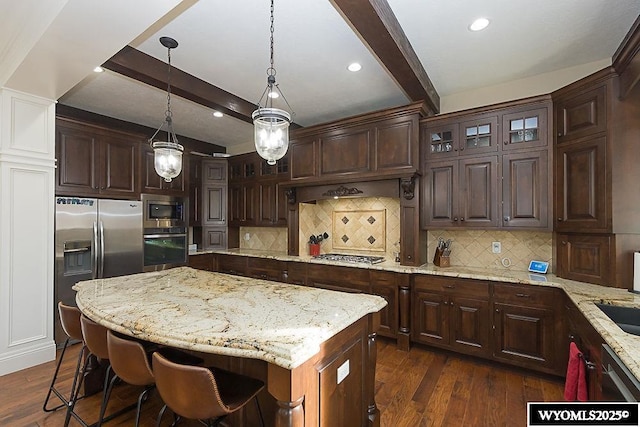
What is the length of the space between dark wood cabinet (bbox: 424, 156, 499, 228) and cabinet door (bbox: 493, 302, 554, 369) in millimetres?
845

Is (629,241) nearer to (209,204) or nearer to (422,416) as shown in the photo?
(422,416)

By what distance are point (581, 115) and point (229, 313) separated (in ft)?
10.2

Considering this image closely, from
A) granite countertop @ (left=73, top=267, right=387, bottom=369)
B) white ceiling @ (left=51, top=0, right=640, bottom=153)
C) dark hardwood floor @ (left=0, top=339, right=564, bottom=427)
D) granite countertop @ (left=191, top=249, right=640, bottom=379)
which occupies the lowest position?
dark hardwood floor @ (left=0, top=339, right=564, bottom=427)

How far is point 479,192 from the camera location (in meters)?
3.15

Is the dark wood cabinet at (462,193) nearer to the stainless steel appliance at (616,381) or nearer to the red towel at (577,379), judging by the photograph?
the red towel at (577,379)

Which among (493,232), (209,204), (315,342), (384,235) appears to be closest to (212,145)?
(209,204)

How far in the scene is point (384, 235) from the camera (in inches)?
160

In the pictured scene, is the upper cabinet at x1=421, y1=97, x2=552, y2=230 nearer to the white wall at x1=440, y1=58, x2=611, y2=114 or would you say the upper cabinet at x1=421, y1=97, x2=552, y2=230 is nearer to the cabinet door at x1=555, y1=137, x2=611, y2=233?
the cabinet door at x1=555, y1=137, x2=611, y2=233

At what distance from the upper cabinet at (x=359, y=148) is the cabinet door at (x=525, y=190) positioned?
892 millimetres

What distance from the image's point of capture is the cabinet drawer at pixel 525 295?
2.63 m

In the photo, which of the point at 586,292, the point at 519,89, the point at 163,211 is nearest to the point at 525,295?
the point at 586,292

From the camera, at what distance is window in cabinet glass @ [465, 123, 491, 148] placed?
312 centimetres

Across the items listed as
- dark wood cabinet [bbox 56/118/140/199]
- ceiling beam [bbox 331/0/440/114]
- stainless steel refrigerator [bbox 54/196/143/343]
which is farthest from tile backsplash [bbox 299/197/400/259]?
dark wood cabinet [bbox 56/118/140/199]

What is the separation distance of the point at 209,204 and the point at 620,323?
531 cm
